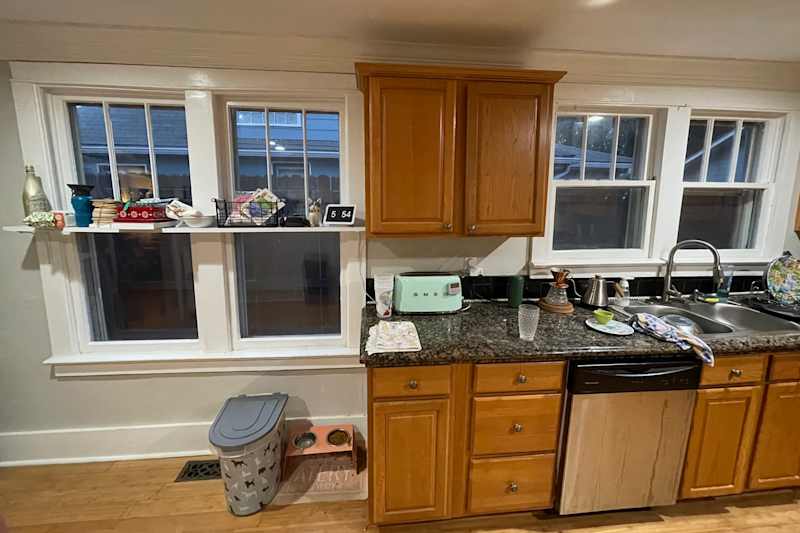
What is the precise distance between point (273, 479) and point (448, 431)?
98cm

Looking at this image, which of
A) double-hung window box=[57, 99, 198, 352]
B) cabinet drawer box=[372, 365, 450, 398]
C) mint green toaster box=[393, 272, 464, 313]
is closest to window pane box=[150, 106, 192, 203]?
double-hung window box=[57, 99, 198, 352]

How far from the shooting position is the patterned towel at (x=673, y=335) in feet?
5.11

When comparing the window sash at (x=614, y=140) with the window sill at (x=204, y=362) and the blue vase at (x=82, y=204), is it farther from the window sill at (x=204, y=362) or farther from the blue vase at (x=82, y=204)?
the blue vase at (x=82, y=204)

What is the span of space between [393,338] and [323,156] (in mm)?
1126

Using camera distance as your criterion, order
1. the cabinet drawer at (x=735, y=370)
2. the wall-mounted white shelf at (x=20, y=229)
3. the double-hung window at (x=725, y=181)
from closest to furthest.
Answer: the cabinet drawer at (x=735, y=370), the wall-mounted white shelf at (x=20, y=229), the double-hung window at (x=725, y=181)

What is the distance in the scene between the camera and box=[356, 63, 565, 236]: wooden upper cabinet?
1669 mm

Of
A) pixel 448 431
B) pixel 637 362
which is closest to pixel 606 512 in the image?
pixel 637 362

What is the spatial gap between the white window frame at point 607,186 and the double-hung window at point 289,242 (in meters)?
1.25

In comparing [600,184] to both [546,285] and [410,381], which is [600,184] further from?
[410,381]

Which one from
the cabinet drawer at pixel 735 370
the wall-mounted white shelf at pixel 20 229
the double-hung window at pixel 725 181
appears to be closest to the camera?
the cabinet drawer at pixel 735 370

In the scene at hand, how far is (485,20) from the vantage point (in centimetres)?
165

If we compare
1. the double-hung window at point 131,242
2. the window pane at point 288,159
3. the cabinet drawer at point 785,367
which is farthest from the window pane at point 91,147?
the cabinet drawer at point 785,367

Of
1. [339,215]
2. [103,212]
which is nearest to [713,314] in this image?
[339,215]

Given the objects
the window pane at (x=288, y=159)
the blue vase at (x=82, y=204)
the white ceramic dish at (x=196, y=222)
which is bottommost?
the white ceramic dish at (x=196, y=222)
